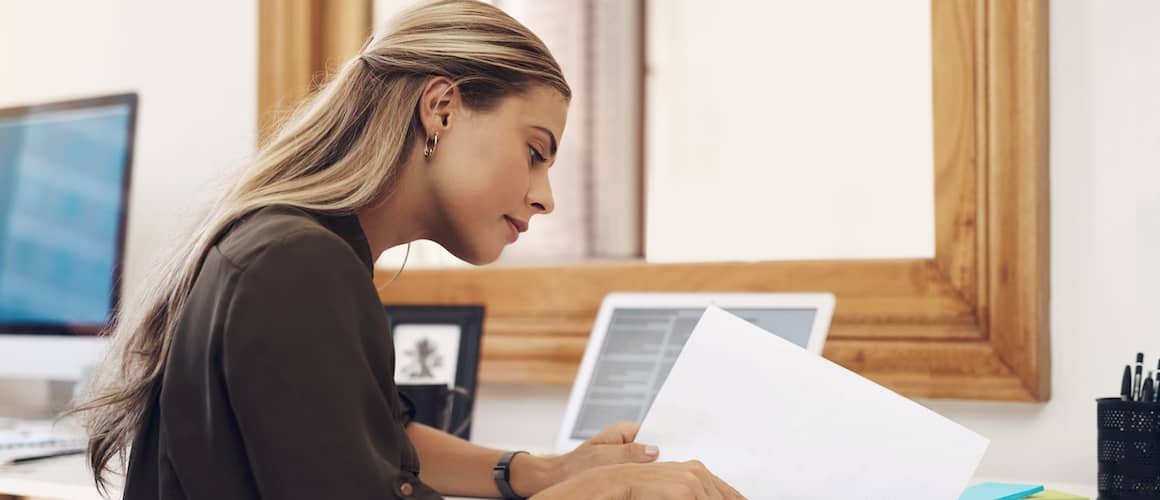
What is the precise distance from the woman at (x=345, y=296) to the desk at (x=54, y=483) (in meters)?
0.21

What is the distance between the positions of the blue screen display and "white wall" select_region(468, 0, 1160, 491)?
4.16ft

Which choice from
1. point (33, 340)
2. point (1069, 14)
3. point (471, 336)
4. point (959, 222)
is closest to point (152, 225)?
point (33, 340)

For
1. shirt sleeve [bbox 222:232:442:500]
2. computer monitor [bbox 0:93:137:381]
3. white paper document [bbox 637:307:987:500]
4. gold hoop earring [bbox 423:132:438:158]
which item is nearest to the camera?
shirt sleeve [bbox 222:232:442:500]

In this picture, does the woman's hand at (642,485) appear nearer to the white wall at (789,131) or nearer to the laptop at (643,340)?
the laptop at (643,340)

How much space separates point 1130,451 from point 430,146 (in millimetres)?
643

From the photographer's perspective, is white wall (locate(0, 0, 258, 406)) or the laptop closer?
the laptop

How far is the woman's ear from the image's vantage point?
0.90 meters

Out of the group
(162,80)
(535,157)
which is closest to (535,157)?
(535,157)

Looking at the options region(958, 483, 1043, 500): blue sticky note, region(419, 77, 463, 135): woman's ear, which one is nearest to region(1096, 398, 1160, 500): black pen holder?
region(958, 483, 1043, 500): blue sticky note

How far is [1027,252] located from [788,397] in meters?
0.49

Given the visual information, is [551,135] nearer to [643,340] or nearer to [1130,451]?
[643,340]

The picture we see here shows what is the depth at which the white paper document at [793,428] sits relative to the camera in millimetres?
806

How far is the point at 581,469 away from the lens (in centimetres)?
101

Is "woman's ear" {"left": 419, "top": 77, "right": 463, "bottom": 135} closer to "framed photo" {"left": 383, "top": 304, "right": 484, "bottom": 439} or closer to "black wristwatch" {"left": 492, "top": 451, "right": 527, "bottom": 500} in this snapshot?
"black wristwatch" {"left": 492, "top": 451, "right": 527, "bottom": 500}
